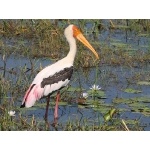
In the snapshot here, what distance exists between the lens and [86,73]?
A: 7.64 metres

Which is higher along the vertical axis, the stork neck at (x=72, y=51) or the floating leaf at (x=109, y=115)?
the stork neck at (x=72, y=51)

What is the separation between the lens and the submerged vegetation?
6.34m

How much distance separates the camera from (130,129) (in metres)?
6.22

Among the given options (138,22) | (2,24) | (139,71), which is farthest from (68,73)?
(138,22)

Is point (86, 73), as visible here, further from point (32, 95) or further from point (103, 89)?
point (32, 95)

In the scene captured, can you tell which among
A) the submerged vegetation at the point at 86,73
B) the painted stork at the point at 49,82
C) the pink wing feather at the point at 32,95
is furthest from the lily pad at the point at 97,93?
the pink wing feather at the point at 32,95

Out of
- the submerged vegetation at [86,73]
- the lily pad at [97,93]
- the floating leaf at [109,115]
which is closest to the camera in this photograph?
the floating leaf at [109,115]

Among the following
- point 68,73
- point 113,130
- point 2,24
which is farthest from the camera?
point 2,24

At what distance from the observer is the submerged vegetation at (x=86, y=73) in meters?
6.34

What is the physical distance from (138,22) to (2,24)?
1765 mm

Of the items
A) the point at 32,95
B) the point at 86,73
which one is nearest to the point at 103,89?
the point at 86,73

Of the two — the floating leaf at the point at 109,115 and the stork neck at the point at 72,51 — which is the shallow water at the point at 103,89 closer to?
the floating leaf at the point at 109,115

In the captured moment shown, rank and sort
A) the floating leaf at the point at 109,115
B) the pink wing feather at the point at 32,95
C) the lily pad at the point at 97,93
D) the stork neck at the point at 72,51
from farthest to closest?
1. the lily pad at the point at 97,93
2. the stork neck at the point at 72,51
3. the pink wing feather at the point at 32,95
4. the floating leaf at the point at 109,115
